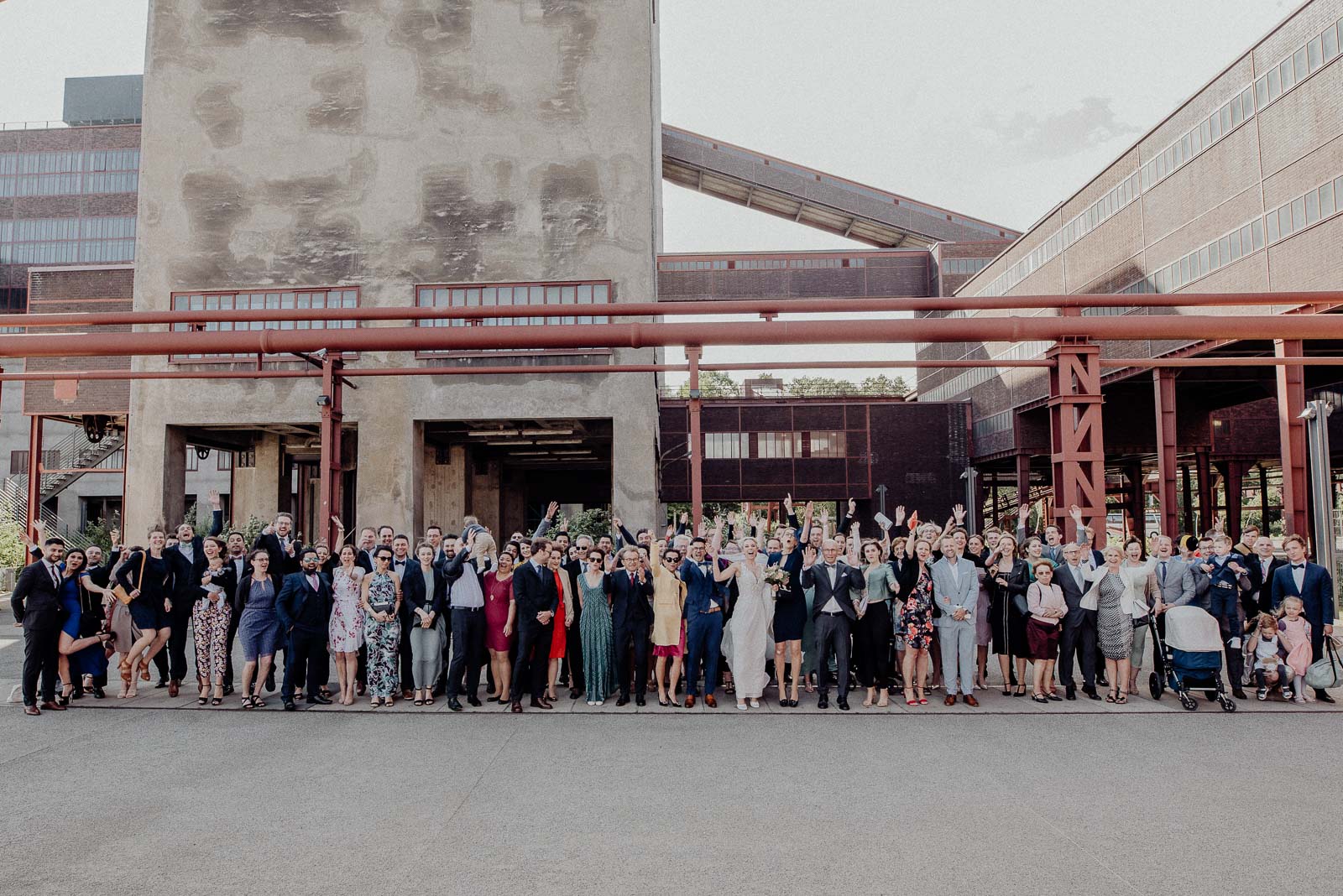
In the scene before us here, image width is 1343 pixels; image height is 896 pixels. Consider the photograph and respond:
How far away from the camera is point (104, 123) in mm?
71375

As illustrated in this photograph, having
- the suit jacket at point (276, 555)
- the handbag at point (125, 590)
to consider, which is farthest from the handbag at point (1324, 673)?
the handbag at point (125, 590)

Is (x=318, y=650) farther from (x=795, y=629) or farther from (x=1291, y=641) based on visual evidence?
(x=1291, y=641)

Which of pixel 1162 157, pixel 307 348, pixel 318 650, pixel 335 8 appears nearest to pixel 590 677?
pixel 318 650

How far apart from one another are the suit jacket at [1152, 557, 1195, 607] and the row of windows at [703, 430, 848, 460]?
1215 inches

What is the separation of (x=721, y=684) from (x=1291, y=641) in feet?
21.4

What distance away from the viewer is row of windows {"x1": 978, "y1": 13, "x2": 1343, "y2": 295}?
20.6m

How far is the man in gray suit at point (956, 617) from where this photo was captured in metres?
9.62

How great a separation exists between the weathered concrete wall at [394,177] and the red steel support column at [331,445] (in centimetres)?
999

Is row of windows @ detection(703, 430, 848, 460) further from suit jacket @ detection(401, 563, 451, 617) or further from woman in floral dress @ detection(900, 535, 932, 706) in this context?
suit jacket @ detection(401, 563, 451, 617)

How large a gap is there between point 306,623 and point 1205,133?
27066 millimetres

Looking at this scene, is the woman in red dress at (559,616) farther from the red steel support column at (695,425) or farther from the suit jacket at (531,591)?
the red steel support column at (695,425)

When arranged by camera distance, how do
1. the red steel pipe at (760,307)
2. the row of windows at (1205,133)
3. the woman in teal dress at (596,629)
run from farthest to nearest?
1. the row of windows at (1205,133)
2. the red steel pipe at (760,307)
3. the woman in teal dress at (596,629)

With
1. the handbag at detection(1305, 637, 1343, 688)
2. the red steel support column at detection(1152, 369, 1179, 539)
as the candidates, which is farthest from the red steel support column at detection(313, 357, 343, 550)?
the red steel support column at detection(1152, 369, 1179, 539)

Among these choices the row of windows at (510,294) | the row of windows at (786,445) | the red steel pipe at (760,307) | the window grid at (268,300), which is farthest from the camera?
the row of windows at (786,445)
